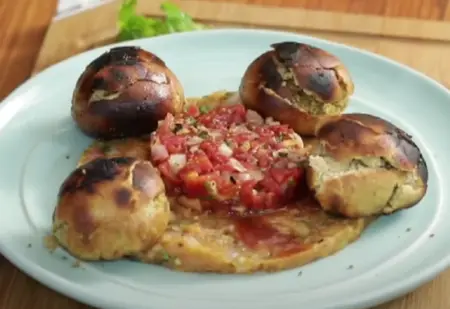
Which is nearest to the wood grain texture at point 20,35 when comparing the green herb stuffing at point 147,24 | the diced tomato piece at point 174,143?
the green herb stuffing at point 147,24

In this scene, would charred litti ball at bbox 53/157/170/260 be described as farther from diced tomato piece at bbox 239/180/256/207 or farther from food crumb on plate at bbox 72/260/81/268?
diced tomato piece at bbox 239/180/256/207

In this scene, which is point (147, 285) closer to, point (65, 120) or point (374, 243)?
point (374, 243)

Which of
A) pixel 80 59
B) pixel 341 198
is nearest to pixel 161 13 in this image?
pixel 80 59

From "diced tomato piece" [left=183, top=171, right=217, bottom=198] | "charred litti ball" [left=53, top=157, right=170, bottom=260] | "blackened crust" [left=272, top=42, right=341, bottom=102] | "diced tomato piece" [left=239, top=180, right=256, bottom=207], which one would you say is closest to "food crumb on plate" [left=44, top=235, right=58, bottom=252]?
"charred litti ball" [left=53, top=157, right=170, bottom=260]

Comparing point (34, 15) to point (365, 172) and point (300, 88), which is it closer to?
point (300, 88)

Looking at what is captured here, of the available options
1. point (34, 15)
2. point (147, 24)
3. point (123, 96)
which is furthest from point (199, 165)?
point (34, 15)
